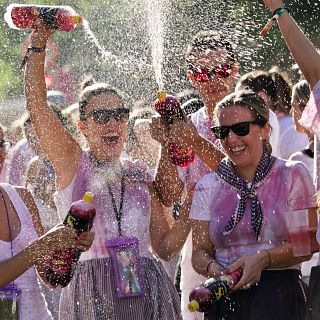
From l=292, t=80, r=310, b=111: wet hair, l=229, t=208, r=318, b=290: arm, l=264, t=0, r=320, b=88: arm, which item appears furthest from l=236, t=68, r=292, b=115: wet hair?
l=264, t=0, r=320, b=88: arm

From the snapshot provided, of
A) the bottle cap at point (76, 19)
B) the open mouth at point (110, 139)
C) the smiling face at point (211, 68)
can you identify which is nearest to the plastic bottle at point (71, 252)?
the open mouth at point (110, 139)

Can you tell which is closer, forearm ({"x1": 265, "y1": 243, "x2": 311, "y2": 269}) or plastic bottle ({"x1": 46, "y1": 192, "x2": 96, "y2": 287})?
plastic bottle ({"x1": 46, "y1": 192, "x2": 96, "y2": 287})

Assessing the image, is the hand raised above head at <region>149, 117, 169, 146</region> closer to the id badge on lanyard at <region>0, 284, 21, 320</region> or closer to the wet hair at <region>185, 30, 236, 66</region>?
the wet hair at <region>185, 30, 236, 66</region>

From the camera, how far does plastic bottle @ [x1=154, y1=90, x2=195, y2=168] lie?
696 centimetres

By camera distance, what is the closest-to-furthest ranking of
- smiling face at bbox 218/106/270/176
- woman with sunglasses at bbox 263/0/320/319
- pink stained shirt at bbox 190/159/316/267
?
woman with sunglasses at bbox 263/0/320/319 → pink stained shirt at bbox 190/159/316/267 → smiling face at bbox 218/106/270/176

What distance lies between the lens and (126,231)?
22.6 ft

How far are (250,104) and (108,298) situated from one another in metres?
1.28

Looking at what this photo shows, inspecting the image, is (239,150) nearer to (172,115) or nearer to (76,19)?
(172,115)

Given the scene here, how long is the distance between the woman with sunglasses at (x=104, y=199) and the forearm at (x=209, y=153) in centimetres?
32

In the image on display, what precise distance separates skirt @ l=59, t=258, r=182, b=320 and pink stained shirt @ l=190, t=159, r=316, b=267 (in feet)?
1.49

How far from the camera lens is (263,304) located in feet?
20.8

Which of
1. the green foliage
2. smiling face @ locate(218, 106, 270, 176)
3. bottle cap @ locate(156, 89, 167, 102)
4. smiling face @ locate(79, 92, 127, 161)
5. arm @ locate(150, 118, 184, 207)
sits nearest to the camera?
smiling face @ locate(218, 106, 270, 176)

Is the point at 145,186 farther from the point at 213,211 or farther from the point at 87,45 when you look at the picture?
the point at 87,45

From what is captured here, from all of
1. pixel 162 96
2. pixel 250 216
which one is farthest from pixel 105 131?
pixel 250 216
